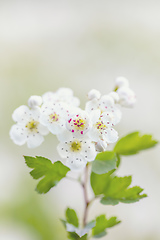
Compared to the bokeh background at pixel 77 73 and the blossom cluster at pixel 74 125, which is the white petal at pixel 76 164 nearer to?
the blossom cluster at pixel 74 125

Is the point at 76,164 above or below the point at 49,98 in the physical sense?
below

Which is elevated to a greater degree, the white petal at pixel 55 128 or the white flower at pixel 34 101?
the white flower at pixel 34 101

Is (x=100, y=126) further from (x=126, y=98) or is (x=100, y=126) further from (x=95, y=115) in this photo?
(x=126, y=98)

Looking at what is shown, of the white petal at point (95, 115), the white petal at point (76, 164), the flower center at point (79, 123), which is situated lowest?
the white petal at point (76, 164)

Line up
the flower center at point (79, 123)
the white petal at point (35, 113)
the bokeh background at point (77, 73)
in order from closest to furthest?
the flower center at point (79, 123) < the white petal at point (35, 113) < the bokeh background at point (77, 73)

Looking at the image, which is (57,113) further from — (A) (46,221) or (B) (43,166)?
(A) (46,221)

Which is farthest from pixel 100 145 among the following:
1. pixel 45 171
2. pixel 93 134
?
pixel 45 171

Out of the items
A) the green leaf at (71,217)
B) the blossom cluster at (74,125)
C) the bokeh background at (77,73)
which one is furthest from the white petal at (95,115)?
the bokeh background at (77,73)

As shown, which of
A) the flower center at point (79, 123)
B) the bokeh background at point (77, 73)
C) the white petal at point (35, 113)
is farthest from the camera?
the bokeh background at point (77, 73)
